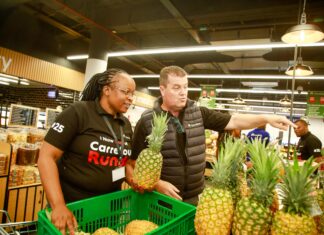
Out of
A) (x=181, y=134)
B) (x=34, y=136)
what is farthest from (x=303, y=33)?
(x=34, y=136)

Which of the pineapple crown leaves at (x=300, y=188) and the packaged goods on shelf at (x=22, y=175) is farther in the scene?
the packaged goods on shelf at (x=22, y=175)

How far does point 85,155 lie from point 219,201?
38.8 inches

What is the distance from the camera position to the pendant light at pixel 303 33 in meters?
3.81

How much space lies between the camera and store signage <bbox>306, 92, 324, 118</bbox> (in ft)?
43.5

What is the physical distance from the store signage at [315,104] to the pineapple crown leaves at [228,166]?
46.8 feet

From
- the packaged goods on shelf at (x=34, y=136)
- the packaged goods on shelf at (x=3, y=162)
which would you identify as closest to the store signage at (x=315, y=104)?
the packaged goods on shelf at (x=34, y=136)

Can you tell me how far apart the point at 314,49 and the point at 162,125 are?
9467mm

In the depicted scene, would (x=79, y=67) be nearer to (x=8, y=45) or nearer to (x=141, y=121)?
(x=8, y=45)

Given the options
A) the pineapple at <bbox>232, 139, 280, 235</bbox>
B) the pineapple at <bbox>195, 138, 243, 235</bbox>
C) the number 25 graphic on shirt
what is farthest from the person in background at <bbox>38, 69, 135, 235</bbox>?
the pineapple at <bbox>232, 139, 280, 235</bbox>

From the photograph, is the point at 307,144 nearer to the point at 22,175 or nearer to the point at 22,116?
the point at 22,175

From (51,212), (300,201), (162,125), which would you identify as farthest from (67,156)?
(300,201)

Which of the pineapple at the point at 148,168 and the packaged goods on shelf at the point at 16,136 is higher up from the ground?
the pineapple at the point at 148,168

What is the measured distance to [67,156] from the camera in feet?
5.71

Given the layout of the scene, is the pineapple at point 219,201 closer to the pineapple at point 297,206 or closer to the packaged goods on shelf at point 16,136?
the pineapple at point 297,206
